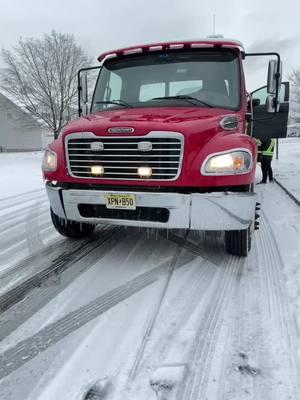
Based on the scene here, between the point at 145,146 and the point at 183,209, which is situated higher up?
the point at 145,146

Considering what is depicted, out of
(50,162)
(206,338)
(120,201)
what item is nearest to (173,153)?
(120,201)

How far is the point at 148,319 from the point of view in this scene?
121 inches

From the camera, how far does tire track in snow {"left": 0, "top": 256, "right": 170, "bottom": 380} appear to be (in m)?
2.57

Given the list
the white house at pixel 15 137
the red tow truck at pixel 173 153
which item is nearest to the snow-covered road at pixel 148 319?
the red tow truck at pixel 173 153

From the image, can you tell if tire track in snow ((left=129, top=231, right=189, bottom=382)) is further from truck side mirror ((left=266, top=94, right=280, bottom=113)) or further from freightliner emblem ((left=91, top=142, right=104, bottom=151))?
truck side mirror ((left=266, top=94, right=280, bottom=113))

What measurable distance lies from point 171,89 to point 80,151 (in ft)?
5.33

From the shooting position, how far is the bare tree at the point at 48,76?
95.0 ft

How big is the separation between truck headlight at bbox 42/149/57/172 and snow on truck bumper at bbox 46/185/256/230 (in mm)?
407

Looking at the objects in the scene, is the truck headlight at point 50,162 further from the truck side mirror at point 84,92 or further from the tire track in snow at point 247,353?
the tire track in snow at point 247,353

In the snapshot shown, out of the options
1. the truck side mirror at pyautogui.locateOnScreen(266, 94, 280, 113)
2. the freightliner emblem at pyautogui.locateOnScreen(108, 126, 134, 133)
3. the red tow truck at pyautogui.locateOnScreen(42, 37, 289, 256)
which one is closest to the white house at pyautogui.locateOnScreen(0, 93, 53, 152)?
the red tow truck at pyautogui.locateOnScreen(42, 37, 289, 256)

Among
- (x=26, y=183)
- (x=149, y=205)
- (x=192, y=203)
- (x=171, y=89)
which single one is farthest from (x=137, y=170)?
(x=26, y=183)

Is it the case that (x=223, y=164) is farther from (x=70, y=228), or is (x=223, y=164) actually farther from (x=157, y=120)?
(x=70, y=228)

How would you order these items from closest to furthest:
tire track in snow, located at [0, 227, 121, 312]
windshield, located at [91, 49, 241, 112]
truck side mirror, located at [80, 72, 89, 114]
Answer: tire track in snow, located at [0, 227, 121, 312] < windshield, located at [91, 49, 241, 112] < truck side mirror, located at [80, 72, 89, 114]

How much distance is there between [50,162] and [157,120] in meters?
1.41
